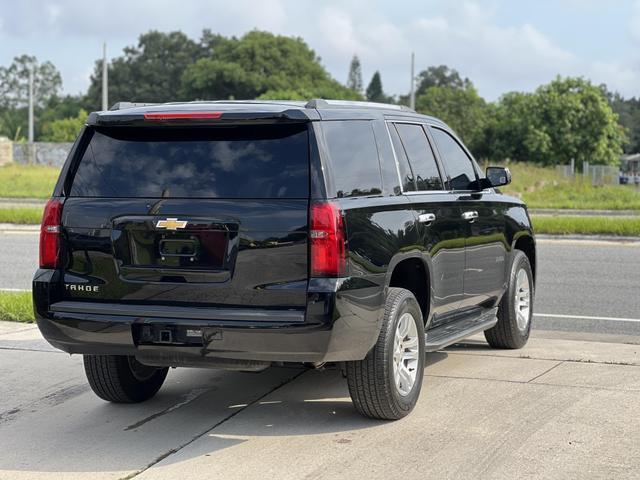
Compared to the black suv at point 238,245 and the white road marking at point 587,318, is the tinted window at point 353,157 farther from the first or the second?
the white road marking at point 587,318

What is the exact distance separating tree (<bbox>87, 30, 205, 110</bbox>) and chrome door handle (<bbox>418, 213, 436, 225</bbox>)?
10584 centimetres

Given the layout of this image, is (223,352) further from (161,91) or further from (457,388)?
(161,91)

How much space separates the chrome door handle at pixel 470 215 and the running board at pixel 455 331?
72 centimetres

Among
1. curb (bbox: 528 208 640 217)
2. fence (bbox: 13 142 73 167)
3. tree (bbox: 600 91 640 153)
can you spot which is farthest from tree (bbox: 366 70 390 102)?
curb (bbox: 528 208 640 217)

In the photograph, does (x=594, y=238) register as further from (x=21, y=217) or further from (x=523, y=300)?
(x=21, y=217)

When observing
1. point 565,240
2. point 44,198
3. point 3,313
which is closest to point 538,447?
point 3,313

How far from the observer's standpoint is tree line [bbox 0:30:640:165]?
7425 centimetres

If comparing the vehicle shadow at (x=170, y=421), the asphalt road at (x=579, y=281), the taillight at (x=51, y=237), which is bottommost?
the vehicle shadow at (x=170, y=421)

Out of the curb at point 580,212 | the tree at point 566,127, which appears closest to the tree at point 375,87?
the tree at point 566,127

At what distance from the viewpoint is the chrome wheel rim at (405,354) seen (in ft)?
19.6

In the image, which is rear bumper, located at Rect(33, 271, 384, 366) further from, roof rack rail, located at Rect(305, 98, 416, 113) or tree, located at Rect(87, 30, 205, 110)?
tree, located at Rect(87, 30, 205, 110)

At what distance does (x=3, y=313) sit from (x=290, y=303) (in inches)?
206

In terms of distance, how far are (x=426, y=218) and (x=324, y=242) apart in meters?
1.33

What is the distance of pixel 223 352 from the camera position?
17.7ft
